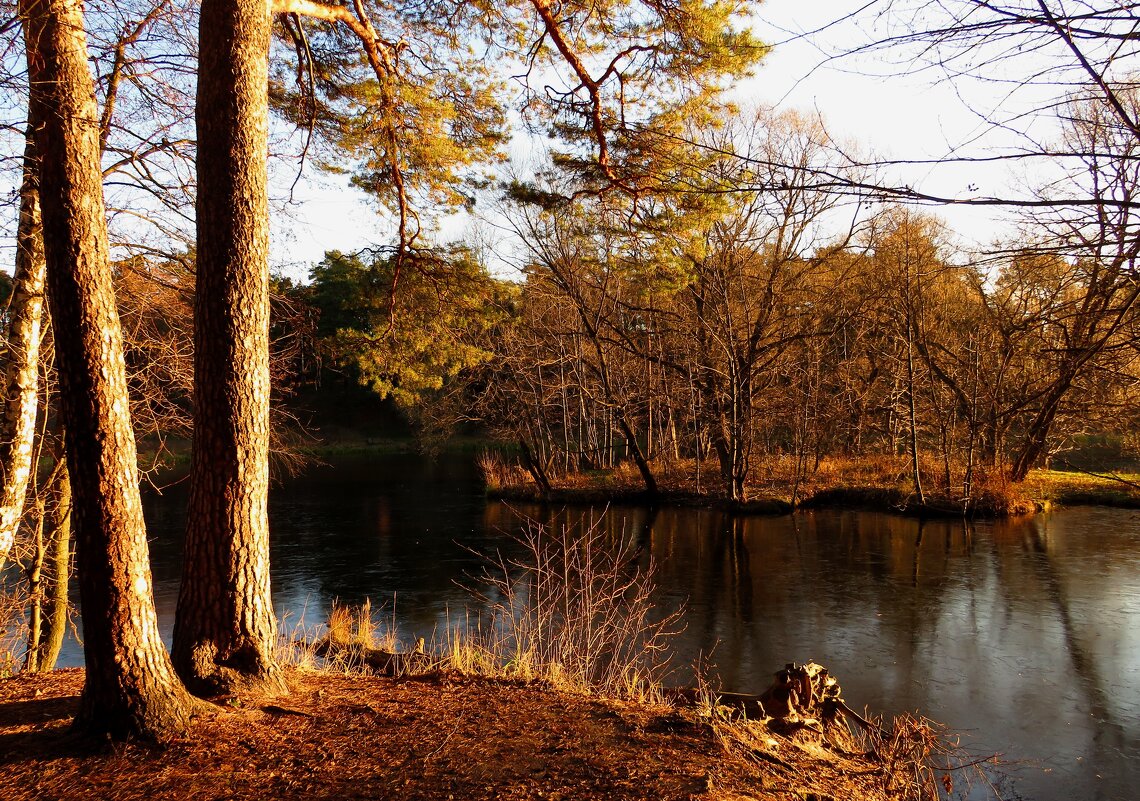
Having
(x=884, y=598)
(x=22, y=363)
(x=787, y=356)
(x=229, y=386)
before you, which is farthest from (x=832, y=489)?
(x=22, y=363)

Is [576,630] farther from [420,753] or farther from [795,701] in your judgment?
[420,753]

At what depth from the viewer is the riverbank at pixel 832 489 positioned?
1644 centimetres

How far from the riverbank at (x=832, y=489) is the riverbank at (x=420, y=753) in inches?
544

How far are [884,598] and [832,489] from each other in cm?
832

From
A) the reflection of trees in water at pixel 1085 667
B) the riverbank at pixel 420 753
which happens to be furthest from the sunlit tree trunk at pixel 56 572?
the reflection of trees in water at pixel 1085 667

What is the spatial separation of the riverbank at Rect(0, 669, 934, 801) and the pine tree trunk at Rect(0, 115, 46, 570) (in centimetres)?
114

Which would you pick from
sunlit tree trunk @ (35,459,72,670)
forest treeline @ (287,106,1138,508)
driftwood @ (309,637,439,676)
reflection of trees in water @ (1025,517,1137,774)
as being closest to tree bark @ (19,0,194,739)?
driftwood @ (309,637,439,676)

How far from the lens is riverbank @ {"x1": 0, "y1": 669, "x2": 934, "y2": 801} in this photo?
3.01 m

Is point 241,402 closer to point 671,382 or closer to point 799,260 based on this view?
point 799,260

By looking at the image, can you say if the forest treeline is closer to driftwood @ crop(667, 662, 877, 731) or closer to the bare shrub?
the bare shrub

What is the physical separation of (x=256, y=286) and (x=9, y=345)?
87.5 inches

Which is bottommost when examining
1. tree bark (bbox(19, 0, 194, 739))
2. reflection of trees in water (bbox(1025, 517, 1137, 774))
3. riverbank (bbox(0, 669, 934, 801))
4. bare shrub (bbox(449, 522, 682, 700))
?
reflection of trees in water (bbox(1025, 517, 1137, 774))

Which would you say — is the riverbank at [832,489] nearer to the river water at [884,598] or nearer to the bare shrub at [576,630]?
the river water at [884,598]

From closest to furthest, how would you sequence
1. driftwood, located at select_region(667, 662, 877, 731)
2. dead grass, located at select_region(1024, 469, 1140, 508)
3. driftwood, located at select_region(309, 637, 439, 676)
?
driftwood, located at select_region(667, 662, 877, 731) → driftwood, located at select_region(309, 637, 439, 676) → dead grass, located at select_region(1024, 469, 1140, 508)
